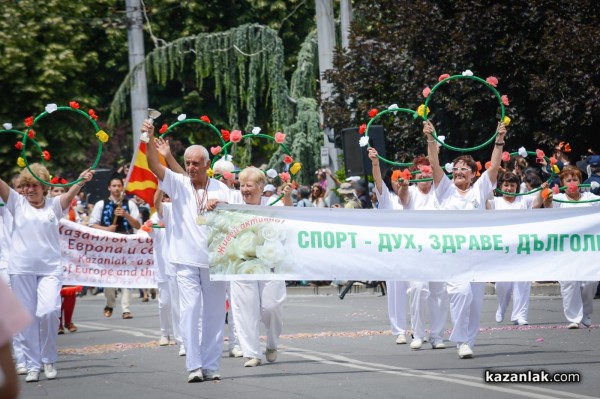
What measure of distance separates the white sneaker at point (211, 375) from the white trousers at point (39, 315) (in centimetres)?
172

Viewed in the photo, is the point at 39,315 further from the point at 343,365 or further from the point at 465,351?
the point at 465,351

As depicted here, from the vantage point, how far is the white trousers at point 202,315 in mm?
10703

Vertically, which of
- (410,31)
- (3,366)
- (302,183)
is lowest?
(3,366)

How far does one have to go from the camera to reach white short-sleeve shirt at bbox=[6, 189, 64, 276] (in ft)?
38.6

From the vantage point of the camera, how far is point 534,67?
26297 mm

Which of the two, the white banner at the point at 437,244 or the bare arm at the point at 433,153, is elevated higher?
the bare arm at the point at 433,153

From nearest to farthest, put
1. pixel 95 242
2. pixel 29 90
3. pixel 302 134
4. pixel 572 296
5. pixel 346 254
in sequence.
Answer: pixel 346 254
pixel 572 296
pixel 95 242
pixel 302 134
pixel 29 90

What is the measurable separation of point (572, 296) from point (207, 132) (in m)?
35.1

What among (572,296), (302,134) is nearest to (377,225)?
(572,296)

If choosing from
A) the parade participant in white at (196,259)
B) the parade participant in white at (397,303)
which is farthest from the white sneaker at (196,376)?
the parade participant in white at (397,303)

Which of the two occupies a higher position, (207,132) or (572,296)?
(207,132)

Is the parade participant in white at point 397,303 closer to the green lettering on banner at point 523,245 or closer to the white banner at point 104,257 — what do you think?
the green lettering on banner at point 523,245

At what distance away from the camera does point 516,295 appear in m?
15.6

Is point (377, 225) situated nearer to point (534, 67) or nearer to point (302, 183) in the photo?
point (534, 67)
